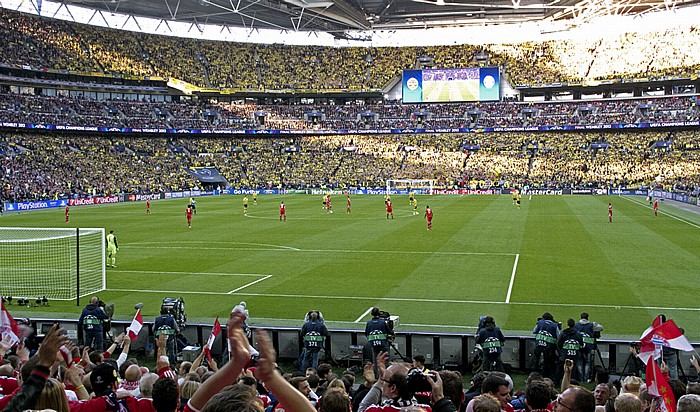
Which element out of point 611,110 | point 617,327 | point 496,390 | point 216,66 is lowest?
point 617,327

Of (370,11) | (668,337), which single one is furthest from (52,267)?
(370,11)

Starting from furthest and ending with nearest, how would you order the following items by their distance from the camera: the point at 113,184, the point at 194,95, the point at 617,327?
the point at 194,95 < the point at 113,184 < the point at 617,327

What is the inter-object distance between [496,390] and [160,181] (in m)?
85.4

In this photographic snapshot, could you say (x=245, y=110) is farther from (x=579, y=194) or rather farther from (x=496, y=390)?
(x=496, y=390)

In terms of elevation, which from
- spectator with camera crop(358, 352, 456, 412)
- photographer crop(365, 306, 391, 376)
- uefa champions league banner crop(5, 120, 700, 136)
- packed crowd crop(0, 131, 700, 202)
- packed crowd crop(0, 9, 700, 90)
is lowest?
photographer crop(365, 306, 391, 376)

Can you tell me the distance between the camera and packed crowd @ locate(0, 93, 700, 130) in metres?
90.7

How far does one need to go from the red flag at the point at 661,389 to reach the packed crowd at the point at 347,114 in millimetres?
87453

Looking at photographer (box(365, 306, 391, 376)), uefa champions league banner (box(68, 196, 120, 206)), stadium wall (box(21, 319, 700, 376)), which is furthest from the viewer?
uefa champions league banner (box(68, 196, 120, 206))

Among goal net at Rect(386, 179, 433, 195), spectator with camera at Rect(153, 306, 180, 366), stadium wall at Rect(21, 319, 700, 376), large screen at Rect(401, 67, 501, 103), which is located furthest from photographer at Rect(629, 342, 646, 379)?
large screen at Rect(401, 67, 501, 103)

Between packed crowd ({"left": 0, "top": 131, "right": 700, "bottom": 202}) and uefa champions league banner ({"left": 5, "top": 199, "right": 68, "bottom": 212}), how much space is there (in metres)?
3.47

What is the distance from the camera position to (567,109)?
10450 centimetres

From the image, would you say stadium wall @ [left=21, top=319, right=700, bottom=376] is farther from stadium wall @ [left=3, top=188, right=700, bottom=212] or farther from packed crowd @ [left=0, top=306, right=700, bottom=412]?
stadium wall @ [left=3, top=188, right=700, bottom=212]

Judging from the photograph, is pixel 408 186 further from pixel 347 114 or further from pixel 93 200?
pixel 93 200

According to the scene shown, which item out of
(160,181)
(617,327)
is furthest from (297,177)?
(617,327)
